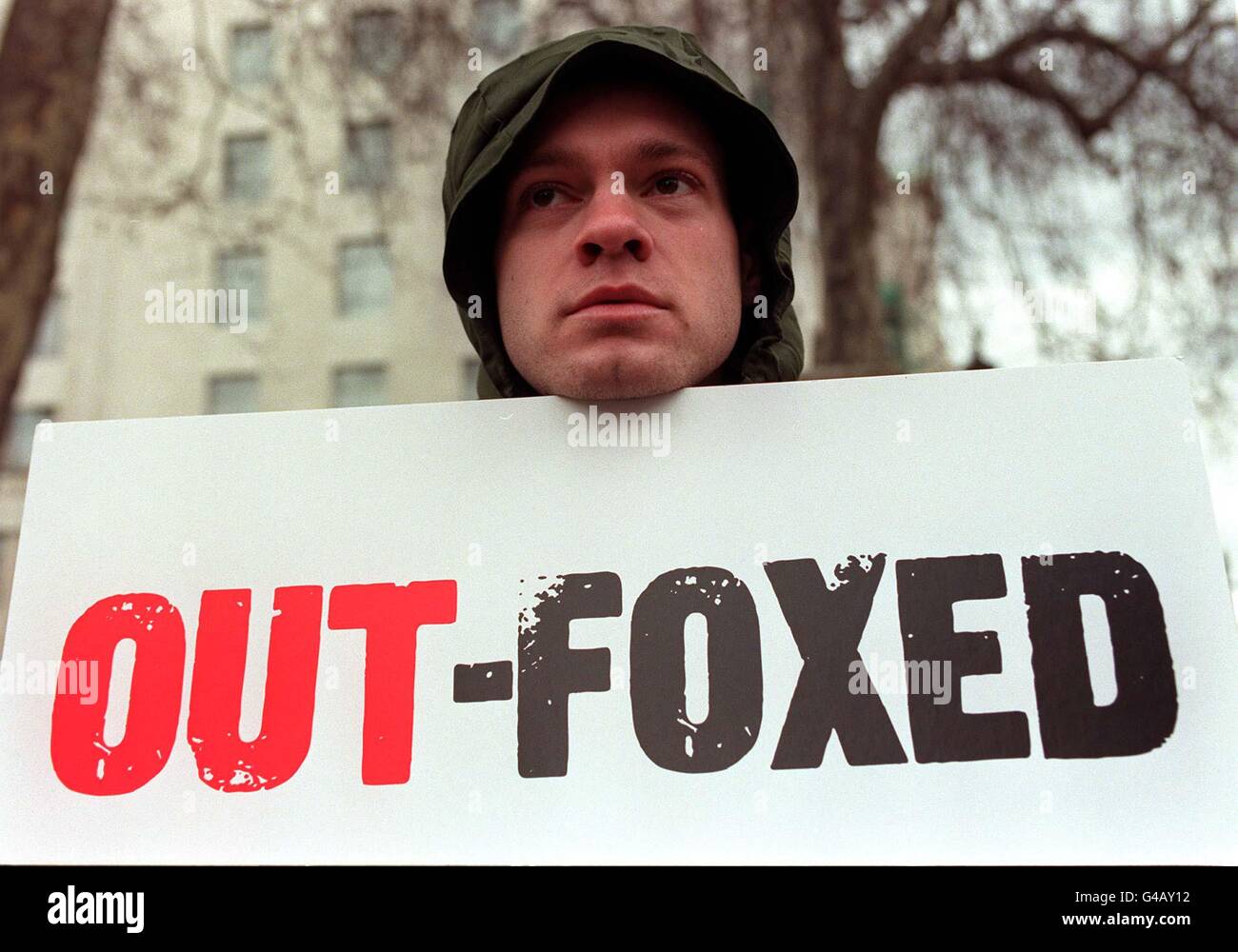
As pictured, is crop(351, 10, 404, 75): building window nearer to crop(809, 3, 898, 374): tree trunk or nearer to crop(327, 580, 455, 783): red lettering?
crop(809, 3, 898, 374): tree trunk

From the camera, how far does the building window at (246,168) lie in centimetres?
768

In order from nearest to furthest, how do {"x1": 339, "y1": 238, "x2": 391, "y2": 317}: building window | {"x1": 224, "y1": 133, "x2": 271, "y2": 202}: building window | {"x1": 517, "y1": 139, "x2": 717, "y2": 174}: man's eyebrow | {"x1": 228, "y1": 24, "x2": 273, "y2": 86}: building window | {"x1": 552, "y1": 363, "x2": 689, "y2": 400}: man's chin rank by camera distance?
{"x1": 552, "y1": 363, "x2": 689, "y2": 400}: man's chin < {"x1": 517, "y1": 139, "x2": 717, "y2": 174}: man's eyebrow < {"x1": 228, "y1": 24, "x2": 273, "y2": 86}: building window < {"x1": 224, "y1": 133, "x2": 271, "y2": 202}: building window < {"x1": 339, "y1": 238, "x2": 391, "y2": 317}: building window

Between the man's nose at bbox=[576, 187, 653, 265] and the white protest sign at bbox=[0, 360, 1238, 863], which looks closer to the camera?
the white protest sign at bbox=[0, 360, 1238, 863]

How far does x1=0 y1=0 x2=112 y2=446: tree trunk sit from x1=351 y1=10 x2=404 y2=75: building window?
115 cm

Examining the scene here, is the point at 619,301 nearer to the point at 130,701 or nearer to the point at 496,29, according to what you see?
the point at 130,701

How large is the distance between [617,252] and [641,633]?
462 mm

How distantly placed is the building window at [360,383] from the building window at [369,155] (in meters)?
14.3

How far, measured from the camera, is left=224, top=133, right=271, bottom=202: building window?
768 cm

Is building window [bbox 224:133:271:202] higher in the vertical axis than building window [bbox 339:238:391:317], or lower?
lower

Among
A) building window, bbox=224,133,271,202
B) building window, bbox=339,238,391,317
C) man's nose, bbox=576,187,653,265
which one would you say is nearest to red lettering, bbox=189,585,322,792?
man's nose, bbox=576,187,653,265

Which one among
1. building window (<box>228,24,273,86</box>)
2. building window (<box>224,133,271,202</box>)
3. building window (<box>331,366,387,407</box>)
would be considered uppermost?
building window (<box>331,366,387,407</box>)

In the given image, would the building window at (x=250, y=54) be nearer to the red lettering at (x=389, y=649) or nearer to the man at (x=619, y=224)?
the man at (x=619, y=224)

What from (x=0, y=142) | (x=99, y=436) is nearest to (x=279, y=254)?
(x=0, y=142)

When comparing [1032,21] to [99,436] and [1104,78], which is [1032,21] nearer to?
[1104,78]
